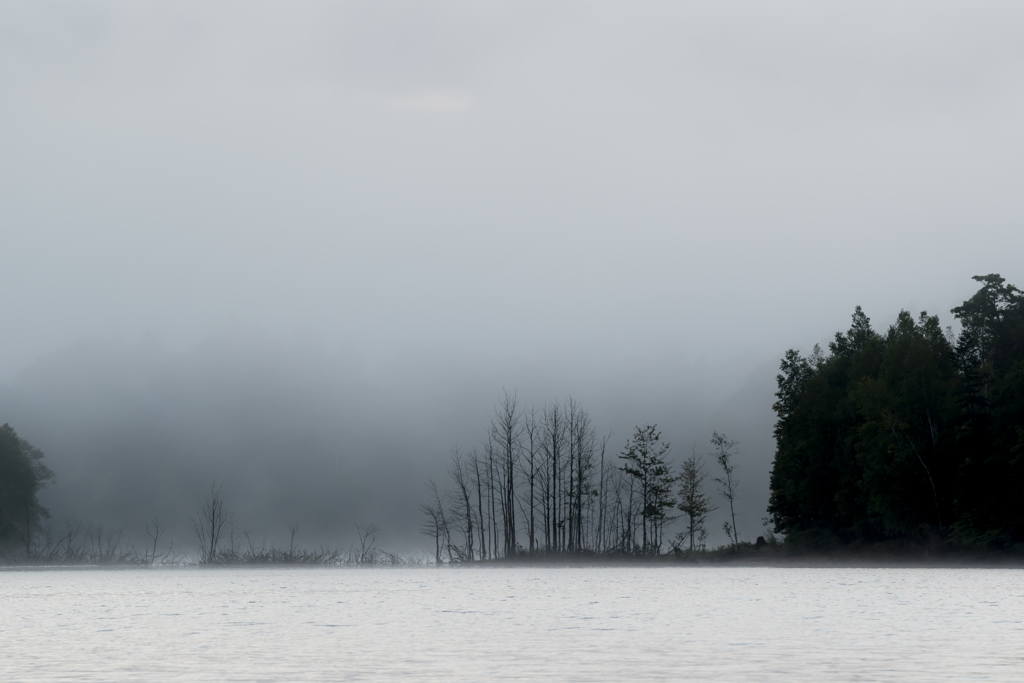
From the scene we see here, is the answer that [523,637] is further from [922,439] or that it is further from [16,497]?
[16,497]

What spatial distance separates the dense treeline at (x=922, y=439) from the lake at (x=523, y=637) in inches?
1586

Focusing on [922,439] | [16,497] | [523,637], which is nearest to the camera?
[523,637]

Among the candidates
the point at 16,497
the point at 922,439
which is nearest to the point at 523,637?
the point at 922,439

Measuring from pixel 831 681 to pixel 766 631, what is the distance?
27.1 ft

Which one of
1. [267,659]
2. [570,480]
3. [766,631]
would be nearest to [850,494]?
[570,480]

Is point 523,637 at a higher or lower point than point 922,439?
lower

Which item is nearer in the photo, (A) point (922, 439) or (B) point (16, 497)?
(A) point (922, 439)

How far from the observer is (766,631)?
19828mm

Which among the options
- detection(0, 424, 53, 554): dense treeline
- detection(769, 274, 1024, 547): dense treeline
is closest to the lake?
detection(769, 274, 1024, 547): dense treeline

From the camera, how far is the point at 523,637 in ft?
61.5

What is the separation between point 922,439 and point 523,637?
68365mm

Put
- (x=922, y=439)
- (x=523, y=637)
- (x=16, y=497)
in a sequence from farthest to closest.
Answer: (x=16, y=497), (x=922, y=439), (x=523, y=637)

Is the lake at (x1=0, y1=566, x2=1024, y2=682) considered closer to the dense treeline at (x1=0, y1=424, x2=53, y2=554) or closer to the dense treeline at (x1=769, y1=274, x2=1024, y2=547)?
the dense treeline at (x1=769, y1=274, x2=1024, y2=547)

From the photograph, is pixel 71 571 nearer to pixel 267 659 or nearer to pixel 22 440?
pixel 22 440
